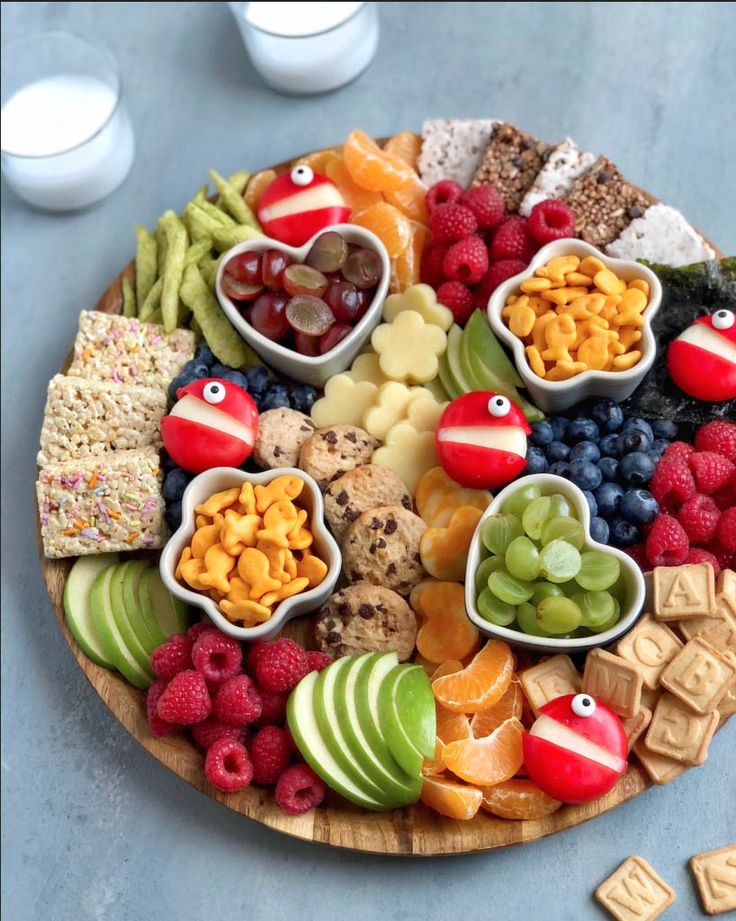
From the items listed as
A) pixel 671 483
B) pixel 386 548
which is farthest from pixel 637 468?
pixel 386 548

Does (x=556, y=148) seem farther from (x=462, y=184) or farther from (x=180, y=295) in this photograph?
(x=180, y=295)

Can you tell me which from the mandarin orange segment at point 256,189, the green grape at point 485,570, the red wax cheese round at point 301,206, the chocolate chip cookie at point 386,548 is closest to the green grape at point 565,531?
the green grape at point 485,570

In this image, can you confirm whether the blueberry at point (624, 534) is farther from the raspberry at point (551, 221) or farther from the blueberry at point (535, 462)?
the raspberry at point (551, 221)

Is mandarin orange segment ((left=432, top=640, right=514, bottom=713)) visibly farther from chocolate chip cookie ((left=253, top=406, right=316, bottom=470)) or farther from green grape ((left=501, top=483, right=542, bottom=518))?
chocolate chip cookie ((left=253, top=406, right=316, bottom=470))

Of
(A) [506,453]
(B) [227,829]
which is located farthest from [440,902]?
(A) [506,453]

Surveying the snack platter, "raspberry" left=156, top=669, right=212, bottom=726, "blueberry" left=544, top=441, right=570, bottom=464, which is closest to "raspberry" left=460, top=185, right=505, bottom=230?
the snack platter
